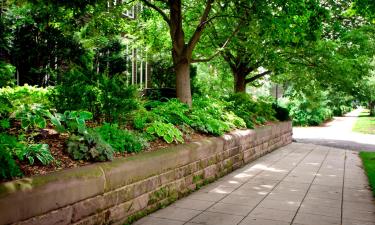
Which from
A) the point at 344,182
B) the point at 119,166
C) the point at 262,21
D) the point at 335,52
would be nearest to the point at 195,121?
the point at 262,21

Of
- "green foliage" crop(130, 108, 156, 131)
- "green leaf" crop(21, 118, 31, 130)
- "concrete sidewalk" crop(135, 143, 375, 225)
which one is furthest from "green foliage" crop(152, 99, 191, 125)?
"green leaf" crop(21, 118, 31, 130)

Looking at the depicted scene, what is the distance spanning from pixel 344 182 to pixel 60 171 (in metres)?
6.60

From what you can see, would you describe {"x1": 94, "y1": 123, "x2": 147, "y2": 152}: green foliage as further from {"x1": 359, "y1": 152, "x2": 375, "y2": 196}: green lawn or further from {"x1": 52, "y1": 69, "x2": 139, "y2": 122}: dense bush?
{"x1": 359, "y1": 152, "x2": 375, "y2": 196}: green lawn

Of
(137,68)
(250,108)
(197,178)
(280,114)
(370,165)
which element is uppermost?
(137,68)

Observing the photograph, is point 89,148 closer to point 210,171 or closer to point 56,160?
point 56,160

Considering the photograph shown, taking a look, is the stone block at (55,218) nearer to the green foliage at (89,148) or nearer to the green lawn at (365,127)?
the green foliage at (89,148)

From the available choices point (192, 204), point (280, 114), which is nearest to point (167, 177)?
point (192, 204)

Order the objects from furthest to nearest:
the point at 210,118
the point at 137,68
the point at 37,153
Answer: the point at 137,68, the point at 210,118, the point at 37,153

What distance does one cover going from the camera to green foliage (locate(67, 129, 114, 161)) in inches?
200

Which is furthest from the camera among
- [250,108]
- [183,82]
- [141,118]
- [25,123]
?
[250,108]

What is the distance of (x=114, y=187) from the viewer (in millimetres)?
5020

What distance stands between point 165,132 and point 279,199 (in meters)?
2.24

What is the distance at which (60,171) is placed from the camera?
439 cm

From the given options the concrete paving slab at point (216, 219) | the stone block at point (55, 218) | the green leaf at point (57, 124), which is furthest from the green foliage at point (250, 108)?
the stone block at point (55, 218)
